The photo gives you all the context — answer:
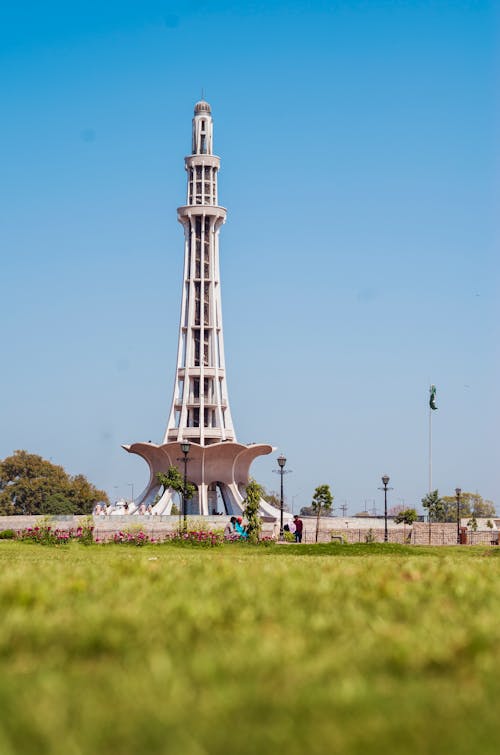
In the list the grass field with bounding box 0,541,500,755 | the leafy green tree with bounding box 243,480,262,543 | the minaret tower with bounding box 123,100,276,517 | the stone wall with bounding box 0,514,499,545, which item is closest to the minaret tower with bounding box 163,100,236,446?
the minaret tower with bounding box 123,100,276,517

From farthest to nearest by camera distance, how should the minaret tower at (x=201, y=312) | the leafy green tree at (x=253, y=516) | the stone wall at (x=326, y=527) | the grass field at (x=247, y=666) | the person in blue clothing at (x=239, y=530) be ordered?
1. the minaret tower at (x=201, y=312)
2. the stone wall at (x=326, y=527)
3. the person in blue clothing at (x=239, y=530)
4. the leafy green tree at (x=253, y=516)
5. the grass field at (x=247, y=666)

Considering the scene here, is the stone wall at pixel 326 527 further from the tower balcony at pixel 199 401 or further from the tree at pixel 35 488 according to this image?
the tree at pixel 35 488

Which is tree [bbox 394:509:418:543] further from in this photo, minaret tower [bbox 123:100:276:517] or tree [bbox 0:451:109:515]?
tree [bbox 0:451:109:515]

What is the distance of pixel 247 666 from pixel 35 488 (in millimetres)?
90324

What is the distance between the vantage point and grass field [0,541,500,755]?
3.38 m

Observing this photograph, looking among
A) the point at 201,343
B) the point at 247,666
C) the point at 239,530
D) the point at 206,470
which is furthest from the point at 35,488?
the point at 247,666

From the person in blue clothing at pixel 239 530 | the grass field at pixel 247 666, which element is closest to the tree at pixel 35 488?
the person in blue clothing at pixel 239 530

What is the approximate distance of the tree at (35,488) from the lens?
91.2 metres

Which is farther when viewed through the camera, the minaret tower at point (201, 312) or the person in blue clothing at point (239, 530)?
the minaret tower at point (201, 312)

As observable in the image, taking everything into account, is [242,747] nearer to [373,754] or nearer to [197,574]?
[373,754]

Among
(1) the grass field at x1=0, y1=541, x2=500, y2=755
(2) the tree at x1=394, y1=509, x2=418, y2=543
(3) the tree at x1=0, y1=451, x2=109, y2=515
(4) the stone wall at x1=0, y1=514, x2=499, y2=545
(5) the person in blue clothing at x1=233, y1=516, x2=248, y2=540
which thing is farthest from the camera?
(3) the tree at x1=0, y1=451, x2=109, y2=515

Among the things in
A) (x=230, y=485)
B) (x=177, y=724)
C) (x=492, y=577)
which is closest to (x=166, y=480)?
(x=230, y=485)

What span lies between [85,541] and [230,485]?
56.7 metres

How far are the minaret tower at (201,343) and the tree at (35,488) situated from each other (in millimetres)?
11355
